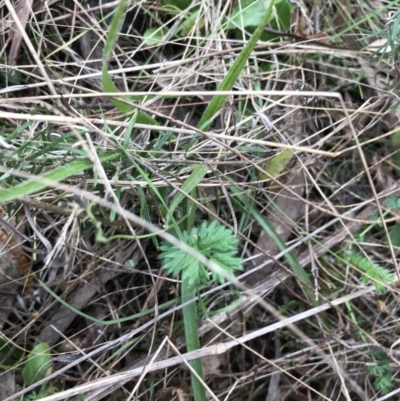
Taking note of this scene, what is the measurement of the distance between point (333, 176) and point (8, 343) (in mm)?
843

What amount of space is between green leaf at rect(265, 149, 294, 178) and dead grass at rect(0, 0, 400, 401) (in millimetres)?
13

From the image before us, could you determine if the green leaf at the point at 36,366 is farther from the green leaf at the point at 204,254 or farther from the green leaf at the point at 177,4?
the green leaf at the point at 177,4

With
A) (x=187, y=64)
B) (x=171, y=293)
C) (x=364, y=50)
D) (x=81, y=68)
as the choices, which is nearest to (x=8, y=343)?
(x=171, y=293)

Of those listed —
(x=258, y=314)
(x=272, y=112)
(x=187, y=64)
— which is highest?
(x=187, y=64)

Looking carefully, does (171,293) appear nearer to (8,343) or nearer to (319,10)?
(8,343)

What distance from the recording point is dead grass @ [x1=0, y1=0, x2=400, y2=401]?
100 cm

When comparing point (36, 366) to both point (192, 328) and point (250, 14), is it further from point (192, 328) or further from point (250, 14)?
point (250, 14)

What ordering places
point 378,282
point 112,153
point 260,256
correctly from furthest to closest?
point 260,256, point 378,282, point 112,153

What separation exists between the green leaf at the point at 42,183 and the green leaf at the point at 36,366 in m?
0.42

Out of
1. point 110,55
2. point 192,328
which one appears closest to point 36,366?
point 192,328

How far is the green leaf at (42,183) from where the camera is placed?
2.36 feet

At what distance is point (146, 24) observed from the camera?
1.16 metres

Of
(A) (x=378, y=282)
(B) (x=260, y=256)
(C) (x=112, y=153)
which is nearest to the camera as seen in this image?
(C) (x=112, y=153)

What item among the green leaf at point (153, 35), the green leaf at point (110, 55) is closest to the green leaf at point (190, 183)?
the green leaf at point (110, 55)
